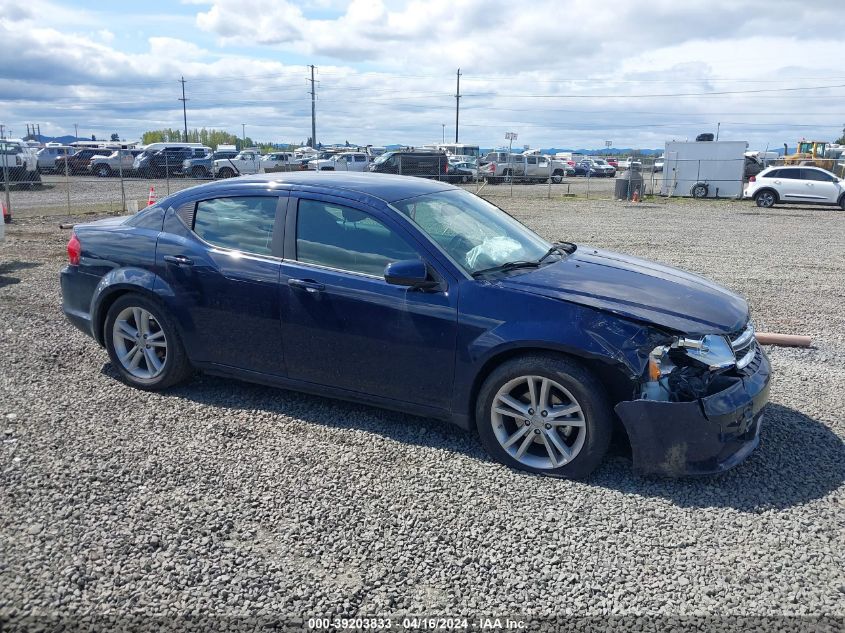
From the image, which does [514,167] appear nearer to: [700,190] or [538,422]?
[700,190]

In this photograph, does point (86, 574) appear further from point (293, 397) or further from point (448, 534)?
point (293, 397)

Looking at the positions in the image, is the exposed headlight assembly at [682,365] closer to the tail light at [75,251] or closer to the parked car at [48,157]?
the tail light at [75,251]

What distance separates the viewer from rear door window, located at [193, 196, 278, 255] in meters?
4.81

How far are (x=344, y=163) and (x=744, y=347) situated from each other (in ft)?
124

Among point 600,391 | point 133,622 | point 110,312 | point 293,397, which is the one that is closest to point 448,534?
point 600,391

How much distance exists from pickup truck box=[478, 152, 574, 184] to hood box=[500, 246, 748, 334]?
36654 mm

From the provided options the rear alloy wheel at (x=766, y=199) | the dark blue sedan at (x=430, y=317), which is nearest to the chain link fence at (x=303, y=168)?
the rear alloy wheel at (x=766, y=199)

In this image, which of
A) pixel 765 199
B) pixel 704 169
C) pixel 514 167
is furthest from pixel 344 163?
pixel 765 199

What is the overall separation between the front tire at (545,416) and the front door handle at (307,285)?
1226 mm

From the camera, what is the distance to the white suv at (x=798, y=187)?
82.1 ft

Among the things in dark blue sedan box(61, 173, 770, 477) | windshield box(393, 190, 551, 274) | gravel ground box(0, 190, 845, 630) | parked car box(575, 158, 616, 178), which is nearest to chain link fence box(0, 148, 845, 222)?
parked car box(575, 158, 616, 178)

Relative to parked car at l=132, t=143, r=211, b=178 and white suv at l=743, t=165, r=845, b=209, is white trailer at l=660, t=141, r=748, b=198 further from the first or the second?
parked car at l=132, t=143, r=211, b=178

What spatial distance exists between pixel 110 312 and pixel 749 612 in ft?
15.0

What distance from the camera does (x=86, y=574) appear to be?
308 centimetres
